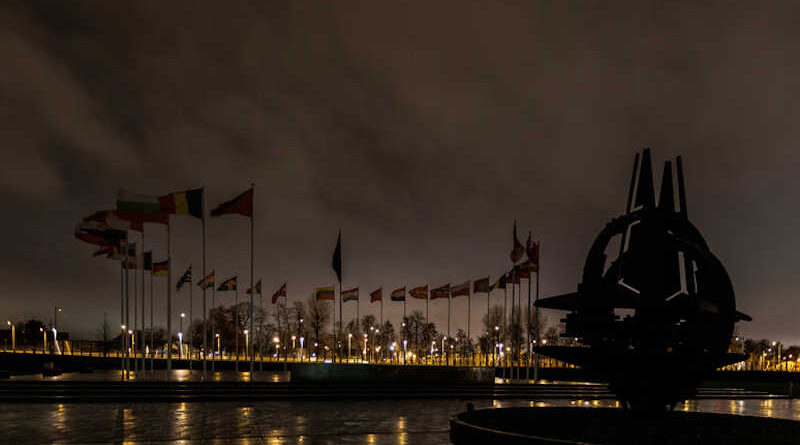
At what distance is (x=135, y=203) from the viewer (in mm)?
27062

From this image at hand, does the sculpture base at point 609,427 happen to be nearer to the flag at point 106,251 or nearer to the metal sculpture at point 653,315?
the metal sculpture at point 653,315

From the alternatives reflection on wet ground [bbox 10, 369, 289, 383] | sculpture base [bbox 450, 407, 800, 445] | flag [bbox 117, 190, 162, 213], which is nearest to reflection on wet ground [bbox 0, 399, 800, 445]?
sculpture base [bbox 450, 407, 800, 445]

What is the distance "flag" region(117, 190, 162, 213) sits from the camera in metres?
26.8

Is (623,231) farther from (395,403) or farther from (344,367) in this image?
(344,367)

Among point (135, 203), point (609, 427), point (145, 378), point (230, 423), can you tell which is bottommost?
point (145, 378)

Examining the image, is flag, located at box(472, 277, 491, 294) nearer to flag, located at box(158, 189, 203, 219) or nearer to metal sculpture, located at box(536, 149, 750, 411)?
flag, located at box(158, 189, 203, 219)

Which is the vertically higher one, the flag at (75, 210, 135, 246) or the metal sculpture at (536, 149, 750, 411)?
the flag at (75, 210, 135, 246)

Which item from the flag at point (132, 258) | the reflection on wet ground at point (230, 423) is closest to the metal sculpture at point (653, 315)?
the reflection on wet ground at point (230, 423)

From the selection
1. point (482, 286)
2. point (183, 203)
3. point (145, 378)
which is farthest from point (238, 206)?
point (482, 286)

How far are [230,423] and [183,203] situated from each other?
46.0 feet

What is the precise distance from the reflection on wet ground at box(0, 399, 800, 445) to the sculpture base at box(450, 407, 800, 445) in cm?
165

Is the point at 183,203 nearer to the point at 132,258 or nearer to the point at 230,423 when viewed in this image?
the point at 132,258

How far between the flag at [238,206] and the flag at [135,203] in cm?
262

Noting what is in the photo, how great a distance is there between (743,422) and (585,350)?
435 centimetres
